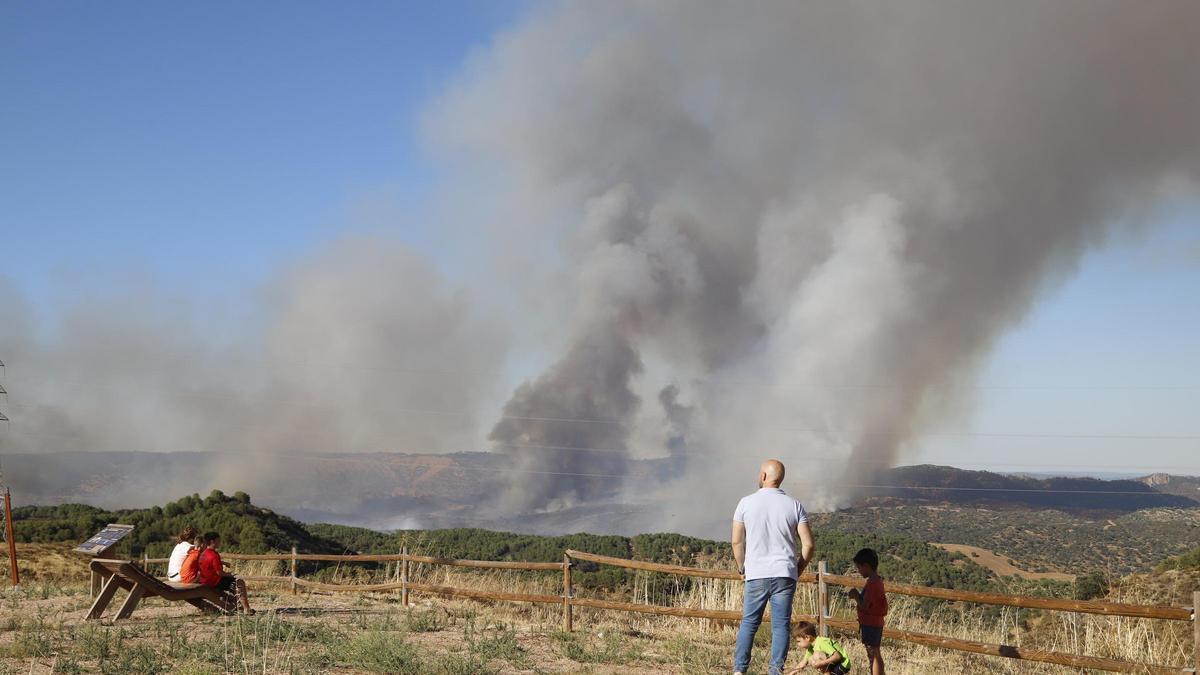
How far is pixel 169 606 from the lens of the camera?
12.6 m

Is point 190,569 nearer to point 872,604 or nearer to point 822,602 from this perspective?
point 822,602

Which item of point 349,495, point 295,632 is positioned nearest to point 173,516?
point 295,632

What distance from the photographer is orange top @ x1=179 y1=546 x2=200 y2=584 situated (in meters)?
10.8

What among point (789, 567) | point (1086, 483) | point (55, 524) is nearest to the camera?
point (789, 567)

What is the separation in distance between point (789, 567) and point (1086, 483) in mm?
122403

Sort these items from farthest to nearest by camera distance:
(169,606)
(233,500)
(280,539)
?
(233,500)
(280,539)
(169,606)

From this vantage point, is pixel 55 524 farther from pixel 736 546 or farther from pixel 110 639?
pixel 736 546

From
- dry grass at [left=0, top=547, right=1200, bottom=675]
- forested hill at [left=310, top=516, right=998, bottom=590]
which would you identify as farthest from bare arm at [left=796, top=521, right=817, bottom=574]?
forested hill at [left=310, top=516, right=998, bottom=590]

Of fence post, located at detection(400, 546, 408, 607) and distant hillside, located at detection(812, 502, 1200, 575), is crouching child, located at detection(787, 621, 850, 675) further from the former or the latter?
distant hillside, located at detection(812, 502, 1200, 575)

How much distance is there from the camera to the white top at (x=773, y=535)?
22.7ft

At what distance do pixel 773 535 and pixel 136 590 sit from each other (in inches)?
303

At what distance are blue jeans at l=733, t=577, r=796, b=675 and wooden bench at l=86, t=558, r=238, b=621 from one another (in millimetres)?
6645

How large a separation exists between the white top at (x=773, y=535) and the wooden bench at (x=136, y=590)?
6.85 metres

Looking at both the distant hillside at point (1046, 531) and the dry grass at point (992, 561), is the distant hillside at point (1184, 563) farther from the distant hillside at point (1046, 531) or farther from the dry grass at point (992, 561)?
the dry grass at point (992, 561)
